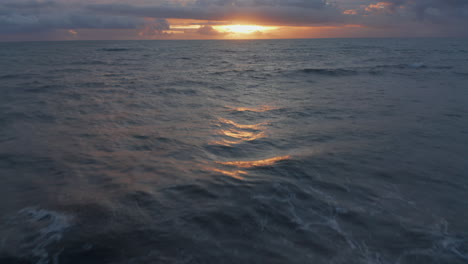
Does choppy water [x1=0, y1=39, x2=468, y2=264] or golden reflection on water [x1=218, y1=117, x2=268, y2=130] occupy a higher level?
golden reflection on water [x1=218, y1=117, x2=268, y2=130]

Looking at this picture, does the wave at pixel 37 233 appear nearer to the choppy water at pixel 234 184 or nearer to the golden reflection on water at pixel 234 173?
the choppy water at pixel 234 184

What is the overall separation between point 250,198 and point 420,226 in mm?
3051

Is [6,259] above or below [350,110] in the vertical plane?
below

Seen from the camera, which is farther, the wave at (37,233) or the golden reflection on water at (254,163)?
the golden reflection on water at (254,163)

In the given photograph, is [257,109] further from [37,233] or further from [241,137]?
[37,233]

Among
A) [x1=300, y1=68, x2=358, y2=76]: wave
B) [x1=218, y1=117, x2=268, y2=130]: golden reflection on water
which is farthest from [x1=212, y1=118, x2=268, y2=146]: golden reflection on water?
[x1=300, y1=68, x2=358, y2=76]: wave

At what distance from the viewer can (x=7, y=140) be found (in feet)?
30.1

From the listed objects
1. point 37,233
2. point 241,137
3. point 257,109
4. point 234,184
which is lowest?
point 37,233

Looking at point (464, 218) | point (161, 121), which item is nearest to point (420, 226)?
point (464, 218)

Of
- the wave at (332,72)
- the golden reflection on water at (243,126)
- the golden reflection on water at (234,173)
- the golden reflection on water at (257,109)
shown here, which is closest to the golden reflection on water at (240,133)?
the golden reflection on water at (243,126)

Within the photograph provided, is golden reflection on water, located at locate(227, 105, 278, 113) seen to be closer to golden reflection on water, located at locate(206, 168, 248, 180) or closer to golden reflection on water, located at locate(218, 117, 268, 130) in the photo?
golden reflection on water, located at locate(218, 117, 268, 130)

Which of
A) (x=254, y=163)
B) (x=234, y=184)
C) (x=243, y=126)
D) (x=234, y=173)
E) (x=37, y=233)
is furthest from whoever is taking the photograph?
(x=243, y=126)

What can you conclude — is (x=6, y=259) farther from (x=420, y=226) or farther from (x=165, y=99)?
(x=165, y=99)

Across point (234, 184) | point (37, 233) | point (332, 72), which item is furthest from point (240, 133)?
point (332, 72)
